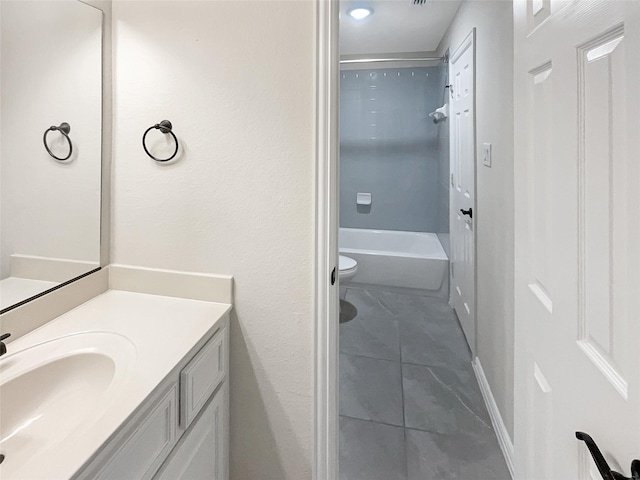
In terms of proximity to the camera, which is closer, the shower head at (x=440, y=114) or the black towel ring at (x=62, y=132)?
the black towel ring at (x=62, y=132)

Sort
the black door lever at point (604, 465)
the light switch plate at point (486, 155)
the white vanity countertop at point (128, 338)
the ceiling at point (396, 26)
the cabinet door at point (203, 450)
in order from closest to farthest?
the black door lever at point (604, 465) → the white vanity countertop at point (128, 338) → the cabinet door at point (203, 450) → the light switch plate at point (486, 155) → the ceiling at point (396, 26)

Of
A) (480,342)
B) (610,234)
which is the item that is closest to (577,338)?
(610,234)

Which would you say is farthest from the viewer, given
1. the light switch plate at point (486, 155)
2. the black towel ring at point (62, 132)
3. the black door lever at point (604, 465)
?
the light switch plate at point (486, 155)

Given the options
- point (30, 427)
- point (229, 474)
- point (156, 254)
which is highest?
point (156, 254)

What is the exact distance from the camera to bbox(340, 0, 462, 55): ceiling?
2.73 m

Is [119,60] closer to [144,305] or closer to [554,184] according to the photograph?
[144,305]

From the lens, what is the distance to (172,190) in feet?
4.24

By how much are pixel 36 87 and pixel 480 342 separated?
7.66ft

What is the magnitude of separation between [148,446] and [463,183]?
2.51m

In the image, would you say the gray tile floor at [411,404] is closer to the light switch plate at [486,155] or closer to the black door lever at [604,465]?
the black door lever at [604,465]

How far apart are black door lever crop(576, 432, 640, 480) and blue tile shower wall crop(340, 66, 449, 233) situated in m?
3.46

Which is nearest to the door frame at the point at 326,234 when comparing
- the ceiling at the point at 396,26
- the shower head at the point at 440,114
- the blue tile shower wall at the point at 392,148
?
the ceiling at the point at 396,26

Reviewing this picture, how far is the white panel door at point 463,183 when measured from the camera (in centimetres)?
237

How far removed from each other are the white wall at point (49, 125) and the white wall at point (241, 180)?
Answer: 3.5 inches
